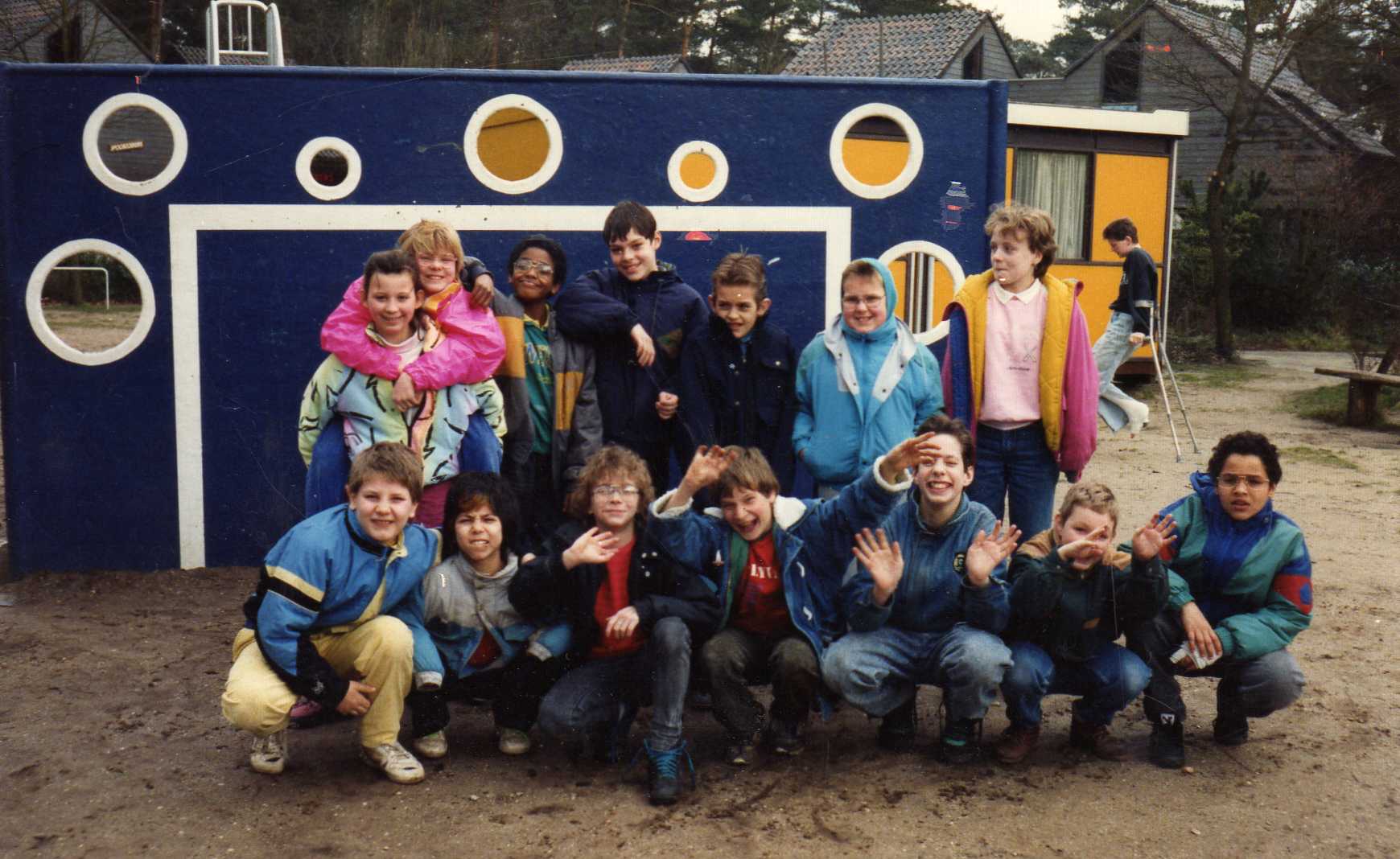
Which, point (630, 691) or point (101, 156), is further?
point (101, 156)

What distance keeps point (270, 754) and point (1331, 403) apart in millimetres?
12478

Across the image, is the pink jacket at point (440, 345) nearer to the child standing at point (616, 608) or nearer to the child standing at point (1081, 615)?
the child standing at point (616, 608)

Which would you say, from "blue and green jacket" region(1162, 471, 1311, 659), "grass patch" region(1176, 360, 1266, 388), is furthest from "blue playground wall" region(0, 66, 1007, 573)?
→ "grass patch" region(1176, 360, 1266, 388)

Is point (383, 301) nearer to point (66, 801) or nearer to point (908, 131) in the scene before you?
point (66, 801)

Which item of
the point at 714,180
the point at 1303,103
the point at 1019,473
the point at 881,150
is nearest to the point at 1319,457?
the point at 881,150

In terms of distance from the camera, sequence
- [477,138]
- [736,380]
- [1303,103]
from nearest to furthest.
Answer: [736,380], [477,138], [1303,103]

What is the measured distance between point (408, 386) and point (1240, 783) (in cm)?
278

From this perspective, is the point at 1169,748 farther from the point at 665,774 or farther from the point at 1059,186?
the point at 1059,186

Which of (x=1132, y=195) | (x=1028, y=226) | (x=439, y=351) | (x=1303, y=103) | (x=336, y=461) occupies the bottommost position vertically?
(x=336, y=461)

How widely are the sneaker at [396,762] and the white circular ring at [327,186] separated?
9.53 feet

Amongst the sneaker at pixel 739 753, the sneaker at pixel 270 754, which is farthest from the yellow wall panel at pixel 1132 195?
the sneaker at pixel 270 754

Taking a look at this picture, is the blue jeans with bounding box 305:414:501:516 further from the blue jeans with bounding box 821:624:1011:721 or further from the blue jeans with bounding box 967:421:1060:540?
the blue jeans with bounding box 967:421:1060:540

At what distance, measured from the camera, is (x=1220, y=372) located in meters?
17.3

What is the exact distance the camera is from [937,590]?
12.5ft
